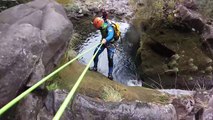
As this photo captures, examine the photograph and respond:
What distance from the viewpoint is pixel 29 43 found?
6082mm

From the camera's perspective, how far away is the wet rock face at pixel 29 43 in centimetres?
565

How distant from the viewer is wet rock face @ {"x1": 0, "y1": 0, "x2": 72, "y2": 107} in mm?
5648

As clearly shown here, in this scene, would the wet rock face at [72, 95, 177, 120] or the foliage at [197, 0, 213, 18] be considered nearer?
the wet rock face at [72, 95, 177, 120]

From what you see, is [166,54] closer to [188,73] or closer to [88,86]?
[188,73]

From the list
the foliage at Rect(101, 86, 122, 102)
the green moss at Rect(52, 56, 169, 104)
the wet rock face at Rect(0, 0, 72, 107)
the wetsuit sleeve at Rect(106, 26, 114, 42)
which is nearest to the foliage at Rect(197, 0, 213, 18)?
the wetsuit sleeve at Rect(106, 26, 114, 42)

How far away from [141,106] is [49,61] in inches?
83.2

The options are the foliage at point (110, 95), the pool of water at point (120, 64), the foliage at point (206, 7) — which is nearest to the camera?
the foliage at point (110, 95)

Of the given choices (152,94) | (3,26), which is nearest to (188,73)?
(152,94)

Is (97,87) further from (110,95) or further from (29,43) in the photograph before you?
(29,43)

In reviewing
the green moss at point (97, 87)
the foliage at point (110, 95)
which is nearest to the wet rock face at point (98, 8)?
the green moss at point (97, 87)

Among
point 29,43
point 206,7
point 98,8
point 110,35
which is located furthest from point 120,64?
point 29,43

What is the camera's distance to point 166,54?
12.4 m

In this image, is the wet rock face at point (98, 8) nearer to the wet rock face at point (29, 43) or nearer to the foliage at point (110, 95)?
the wet rock face at point (29, 43)

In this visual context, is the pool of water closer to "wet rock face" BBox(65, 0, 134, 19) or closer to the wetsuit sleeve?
"wet rock face" BBox(65, 0, 134, 19)
